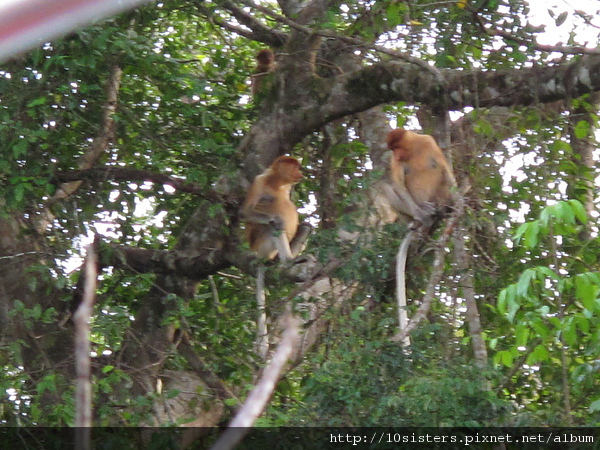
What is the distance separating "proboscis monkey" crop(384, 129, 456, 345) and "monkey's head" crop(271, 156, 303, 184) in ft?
1.90

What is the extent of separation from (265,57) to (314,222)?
141 cm

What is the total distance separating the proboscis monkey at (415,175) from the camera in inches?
207

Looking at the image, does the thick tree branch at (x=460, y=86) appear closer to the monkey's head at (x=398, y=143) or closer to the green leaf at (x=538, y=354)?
the monkey's head at (x=398, y=143)

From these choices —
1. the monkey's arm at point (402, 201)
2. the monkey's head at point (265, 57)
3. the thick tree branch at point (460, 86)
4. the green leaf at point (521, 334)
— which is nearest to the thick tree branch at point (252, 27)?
the monkey's head at point (265, 57)

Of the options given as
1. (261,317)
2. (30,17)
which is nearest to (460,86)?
(261,317)

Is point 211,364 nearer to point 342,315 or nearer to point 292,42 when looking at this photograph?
point 342,315

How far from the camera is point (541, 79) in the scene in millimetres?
3885

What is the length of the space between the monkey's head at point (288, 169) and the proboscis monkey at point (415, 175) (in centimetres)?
58

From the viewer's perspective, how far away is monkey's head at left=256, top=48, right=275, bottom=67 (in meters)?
5.92

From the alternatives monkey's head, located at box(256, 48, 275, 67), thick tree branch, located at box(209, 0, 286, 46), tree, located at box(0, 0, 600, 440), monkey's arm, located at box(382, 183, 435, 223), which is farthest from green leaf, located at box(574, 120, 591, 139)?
monkey's head, located at box(256, 48, 275, 67)

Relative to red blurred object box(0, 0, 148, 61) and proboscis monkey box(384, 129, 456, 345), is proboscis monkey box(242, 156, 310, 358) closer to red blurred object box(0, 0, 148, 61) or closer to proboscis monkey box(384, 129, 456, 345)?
proboscis monkey box(384, 129, 456, 345)

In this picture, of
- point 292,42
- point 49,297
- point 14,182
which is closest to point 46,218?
point 49,297

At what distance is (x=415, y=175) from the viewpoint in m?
5.62

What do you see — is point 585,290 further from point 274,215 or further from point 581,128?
point 274,215
